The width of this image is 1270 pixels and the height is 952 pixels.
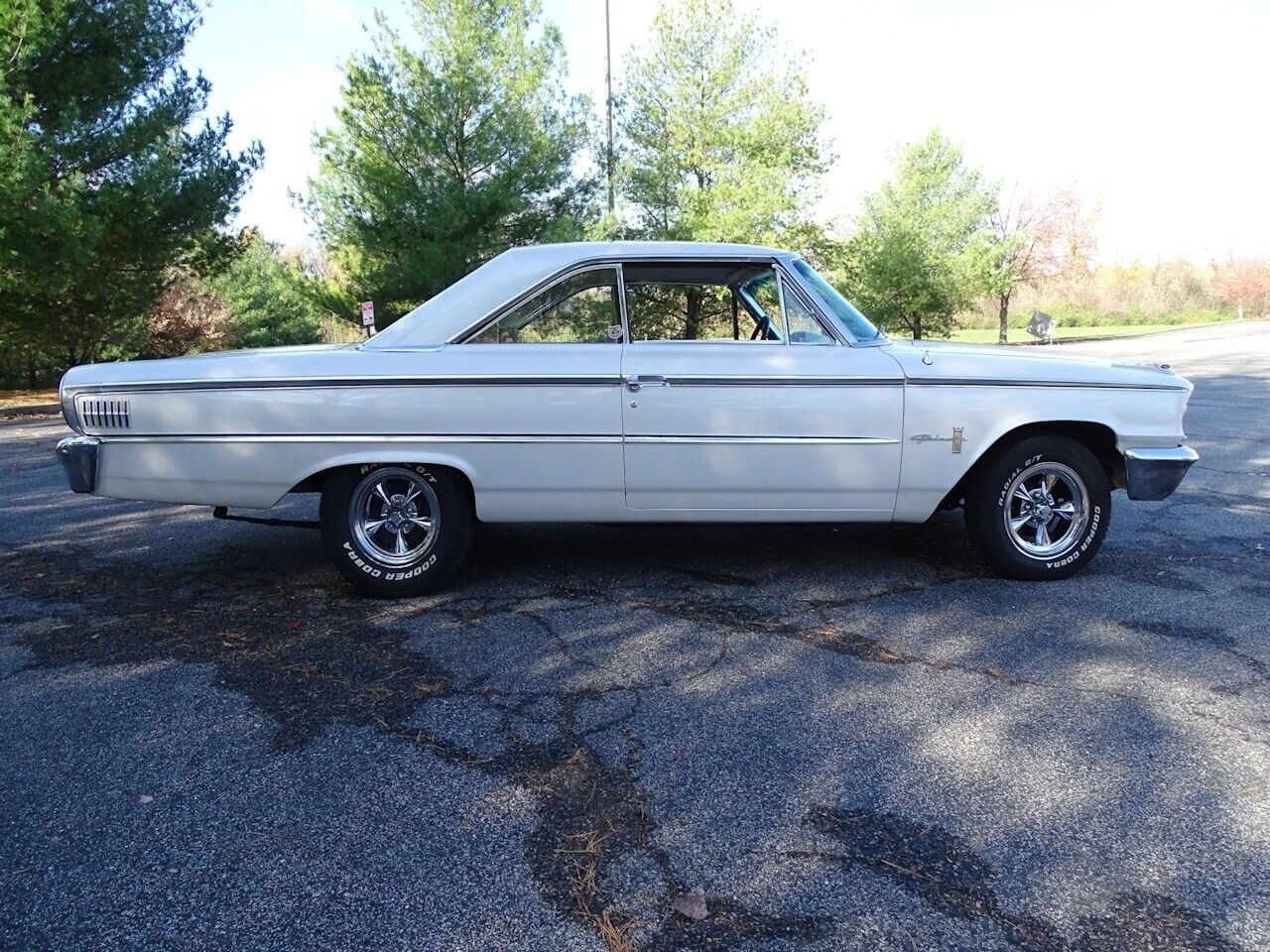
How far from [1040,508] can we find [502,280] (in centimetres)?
303

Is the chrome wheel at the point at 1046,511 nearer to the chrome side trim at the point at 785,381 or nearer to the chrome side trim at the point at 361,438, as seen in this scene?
the chrome side trim at the point at 785,381

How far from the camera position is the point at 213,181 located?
15.9 m

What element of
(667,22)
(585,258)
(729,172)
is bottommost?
(585,258)

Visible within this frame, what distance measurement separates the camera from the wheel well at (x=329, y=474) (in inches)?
169

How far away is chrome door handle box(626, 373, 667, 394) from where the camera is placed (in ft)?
13.9

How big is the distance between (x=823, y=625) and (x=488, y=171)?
20.2m

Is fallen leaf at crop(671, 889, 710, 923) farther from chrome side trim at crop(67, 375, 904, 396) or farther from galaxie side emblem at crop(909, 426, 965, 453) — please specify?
galaxie side emblem at crop(909, 426, 965, 453)

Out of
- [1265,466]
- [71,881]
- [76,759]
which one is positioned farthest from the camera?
[1265,466]

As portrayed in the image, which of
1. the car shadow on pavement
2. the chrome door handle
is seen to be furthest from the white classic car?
the car shadow on pavement

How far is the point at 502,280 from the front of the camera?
14.5 ft

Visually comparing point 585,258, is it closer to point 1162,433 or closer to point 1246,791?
point 1162,433

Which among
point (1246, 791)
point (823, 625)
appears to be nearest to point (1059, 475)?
point (823, 625)

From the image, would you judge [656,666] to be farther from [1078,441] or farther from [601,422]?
[1078,441]

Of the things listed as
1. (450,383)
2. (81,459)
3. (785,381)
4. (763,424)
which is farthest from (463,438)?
(81,459)
